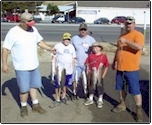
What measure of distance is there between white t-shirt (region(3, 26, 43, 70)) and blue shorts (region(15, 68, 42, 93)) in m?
0.10

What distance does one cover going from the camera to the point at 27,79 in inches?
194

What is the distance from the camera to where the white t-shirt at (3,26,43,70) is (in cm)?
467

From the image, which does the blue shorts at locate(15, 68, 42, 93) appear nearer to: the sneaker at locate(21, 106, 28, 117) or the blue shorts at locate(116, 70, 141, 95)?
the sneaker at locate(21, 106, 28, 117)

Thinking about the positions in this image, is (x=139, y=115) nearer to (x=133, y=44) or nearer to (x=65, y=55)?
(x=133, y=44)

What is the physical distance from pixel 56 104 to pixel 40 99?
2.00 ft

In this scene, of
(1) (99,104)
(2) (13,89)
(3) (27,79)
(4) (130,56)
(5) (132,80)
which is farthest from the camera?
(2) (13,89)

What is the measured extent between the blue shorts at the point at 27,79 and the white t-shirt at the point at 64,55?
0.51 metres

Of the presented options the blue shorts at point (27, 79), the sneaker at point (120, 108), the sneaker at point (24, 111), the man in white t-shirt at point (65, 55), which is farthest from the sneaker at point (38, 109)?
the sneaker at point (120, 108)

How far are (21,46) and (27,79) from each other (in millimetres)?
622

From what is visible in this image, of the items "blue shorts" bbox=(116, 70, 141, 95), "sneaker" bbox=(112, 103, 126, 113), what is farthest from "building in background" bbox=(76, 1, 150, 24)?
"blue shorts" bbox=(116, 70, 141, 95)

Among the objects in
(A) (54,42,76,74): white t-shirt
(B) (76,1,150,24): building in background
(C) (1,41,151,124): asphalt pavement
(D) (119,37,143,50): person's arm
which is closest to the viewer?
(D) (119,37,143,50): person's arm


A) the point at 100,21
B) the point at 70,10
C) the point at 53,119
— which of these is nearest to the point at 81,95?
the point at 53,119

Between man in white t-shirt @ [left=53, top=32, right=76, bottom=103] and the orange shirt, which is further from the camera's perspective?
man in white t-shirt @ [left=53, top=32, right=76, bottom=103]

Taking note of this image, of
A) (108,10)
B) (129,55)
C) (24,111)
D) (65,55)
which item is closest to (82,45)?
(65,55)
